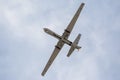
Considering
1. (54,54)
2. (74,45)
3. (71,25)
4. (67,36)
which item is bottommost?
(54,54)

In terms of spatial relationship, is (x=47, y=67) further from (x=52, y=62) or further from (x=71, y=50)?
(x=71, y=50)

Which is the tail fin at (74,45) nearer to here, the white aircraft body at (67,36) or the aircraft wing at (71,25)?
the white aircraft body at (67,36)

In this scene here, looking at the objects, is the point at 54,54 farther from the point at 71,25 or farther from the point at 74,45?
the point at 71,25

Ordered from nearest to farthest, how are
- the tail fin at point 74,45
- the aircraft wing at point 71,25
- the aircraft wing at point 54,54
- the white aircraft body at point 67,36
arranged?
1. the white aircraft body at point 67,36
2. the aircraft wing at point 71,25
3. the aircraft wing at point 54,54
4. the tail fin at point 74,45

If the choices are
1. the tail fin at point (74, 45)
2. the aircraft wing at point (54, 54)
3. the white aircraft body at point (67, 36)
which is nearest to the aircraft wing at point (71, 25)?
the white aircraft body at point (67, 36)

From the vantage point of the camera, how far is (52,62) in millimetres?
127125

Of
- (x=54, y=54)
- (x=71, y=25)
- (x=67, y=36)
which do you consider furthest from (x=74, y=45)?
(x=54, y=54)

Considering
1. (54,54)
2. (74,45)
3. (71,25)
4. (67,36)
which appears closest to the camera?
(71,25)

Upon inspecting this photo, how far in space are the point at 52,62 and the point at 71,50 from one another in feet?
28.2

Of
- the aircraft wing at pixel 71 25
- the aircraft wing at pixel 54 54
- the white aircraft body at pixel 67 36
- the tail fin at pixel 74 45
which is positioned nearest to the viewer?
the white aircraft body at pixel 67 36

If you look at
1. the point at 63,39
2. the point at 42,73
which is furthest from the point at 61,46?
the point at 42,73

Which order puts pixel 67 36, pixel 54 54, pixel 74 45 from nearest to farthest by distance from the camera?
1. pixel 67 36
2. pixel 74 45
3. pixel 54 54

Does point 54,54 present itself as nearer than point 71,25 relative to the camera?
No

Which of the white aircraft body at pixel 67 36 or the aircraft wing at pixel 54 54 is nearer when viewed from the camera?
the white aircraft body at pixel 67 36
